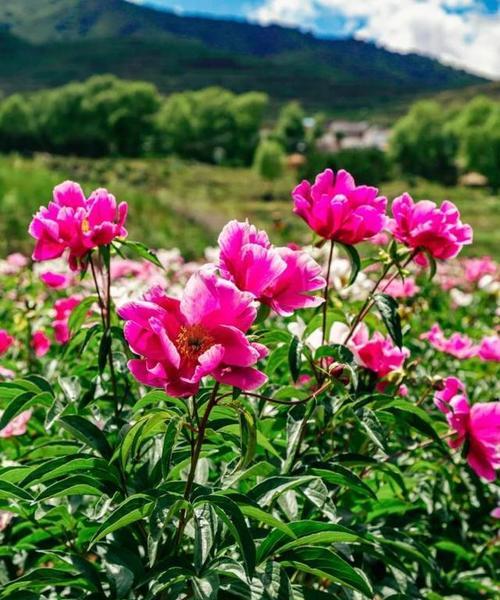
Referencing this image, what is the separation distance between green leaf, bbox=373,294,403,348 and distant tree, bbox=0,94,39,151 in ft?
240

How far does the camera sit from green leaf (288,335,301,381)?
4.74ft

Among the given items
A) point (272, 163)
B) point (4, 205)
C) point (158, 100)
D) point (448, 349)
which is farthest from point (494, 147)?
point (448, 349)

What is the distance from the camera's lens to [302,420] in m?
1.53

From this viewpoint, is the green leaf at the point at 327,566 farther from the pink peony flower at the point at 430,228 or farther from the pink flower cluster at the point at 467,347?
the pink flower cluster at the point at 467,347

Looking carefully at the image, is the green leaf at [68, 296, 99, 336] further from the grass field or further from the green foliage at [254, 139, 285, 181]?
the green foliage at [254, 139, 285, 181]

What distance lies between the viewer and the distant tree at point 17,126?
6894 centimetres

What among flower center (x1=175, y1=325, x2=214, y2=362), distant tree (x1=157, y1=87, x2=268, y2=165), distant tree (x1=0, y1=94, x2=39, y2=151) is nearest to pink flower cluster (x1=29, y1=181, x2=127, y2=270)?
flower center (x1=175, y1=325, x2=214, y2=362)

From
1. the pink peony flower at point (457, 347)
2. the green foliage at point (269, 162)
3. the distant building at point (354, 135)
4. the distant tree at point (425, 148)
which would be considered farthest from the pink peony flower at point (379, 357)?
the distant building at point (354, 135)

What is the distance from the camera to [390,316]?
1.51m

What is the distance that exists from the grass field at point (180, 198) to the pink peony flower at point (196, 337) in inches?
124

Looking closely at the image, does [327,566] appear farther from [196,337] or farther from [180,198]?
[180,198]

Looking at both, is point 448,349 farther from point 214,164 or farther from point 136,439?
point 214,164

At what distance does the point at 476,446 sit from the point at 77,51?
16855 cm

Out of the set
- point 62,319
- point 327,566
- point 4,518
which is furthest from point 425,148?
point 327,566
